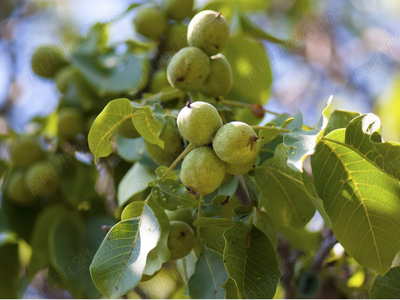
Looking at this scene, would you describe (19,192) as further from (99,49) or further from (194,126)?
(194,126)

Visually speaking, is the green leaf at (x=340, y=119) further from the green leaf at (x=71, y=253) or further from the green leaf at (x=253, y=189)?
the green leaf at (x=71, y=253)

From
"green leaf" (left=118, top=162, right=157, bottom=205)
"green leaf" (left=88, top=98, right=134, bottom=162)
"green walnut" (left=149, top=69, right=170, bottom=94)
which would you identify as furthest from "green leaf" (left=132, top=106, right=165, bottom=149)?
"green walnut" (left=149, top=69, right=170, bottom=94)

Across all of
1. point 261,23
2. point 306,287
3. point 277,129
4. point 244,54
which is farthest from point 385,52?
point 277,129

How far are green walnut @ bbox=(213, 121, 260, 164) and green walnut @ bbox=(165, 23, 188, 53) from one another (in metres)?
0.78

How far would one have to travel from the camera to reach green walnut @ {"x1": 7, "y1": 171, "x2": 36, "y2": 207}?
1.69 meters

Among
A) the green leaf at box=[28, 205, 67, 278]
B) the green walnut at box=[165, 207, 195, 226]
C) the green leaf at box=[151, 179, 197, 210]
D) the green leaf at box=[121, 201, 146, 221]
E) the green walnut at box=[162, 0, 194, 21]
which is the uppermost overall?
the green walnut at box=[162, 0, 194, 21]

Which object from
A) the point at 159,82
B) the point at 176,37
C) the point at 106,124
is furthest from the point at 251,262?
the point at 176,37

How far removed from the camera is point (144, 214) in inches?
38.0

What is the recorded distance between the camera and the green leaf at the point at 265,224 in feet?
3.54

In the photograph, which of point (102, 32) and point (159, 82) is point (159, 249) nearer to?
point (159, 82)

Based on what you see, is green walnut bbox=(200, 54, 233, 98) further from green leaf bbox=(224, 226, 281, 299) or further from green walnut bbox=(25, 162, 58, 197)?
green walnut bbox=(25, 162, 58, 197)

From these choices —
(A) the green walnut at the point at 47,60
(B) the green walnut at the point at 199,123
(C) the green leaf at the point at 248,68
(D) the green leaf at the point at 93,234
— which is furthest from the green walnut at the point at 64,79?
(B) the green walnut at the point at 199,123

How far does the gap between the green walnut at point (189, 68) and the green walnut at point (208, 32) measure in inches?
1.0

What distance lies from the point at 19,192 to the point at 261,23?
114 inches
